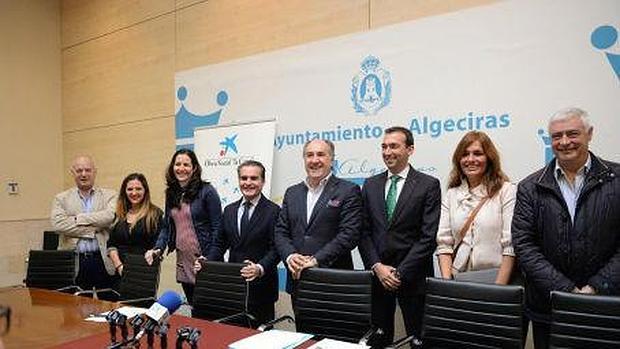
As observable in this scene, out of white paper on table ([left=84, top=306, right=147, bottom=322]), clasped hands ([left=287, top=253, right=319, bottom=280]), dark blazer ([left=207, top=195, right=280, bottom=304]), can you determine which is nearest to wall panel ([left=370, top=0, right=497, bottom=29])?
dark blazer ([left=207, top=195, right=280, bottom=304])

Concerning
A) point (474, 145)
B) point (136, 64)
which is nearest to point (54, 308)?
point (474, 145)

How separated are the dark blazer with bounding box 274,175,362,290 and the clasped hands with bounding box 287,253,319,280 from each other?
0.22ft

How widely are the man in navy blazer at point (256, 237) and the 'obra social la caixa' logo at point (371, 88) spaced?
1125 mm

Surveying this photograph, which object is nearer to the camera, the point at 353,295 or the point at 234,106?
the point at 353,295

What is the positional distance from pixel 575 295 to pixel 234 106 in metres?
3.66

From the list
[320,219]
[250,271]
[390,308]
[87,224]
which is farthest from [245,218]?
[87,224]

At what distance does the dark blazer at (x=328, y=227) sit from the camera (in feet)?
9.57

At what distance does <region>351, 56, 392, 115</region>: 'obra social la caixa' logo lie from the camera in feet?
12.5

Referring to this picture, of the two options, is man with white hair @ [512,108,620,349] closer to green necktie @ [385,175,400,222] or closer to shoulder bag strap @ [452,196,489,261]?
shoulder bag strap @ [452,196,489,261]

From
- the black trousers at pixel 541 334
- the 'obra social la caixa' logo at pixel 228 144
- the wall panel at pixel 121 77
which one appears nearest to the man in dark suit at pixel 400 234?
the black trousers at pixel 541 334

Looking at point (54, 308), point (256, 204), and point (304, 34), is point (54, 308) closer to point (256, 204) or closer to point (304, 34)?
point (256, 204)

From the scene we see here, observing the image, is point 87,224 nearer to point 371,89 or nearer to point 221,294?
point 221,294

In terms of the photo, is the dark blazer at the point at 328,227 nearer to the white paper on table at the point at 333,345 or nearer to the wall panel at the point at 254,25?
the white paper on table at the point at 333,345

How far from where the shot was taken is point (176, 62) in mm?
5516
